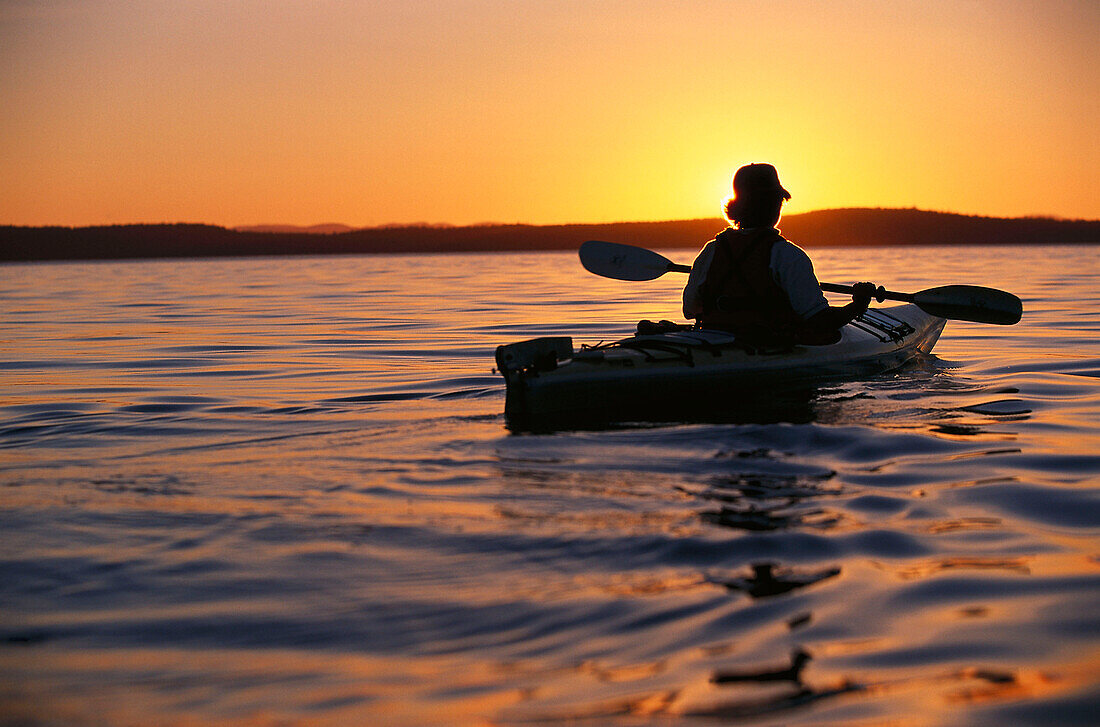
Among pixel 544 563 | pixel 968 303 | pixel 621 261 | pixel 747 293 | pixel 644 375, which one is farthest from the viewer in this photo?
pixel 621 261

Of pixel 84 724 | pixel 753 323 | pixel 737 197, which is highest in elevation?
pixel 737 197

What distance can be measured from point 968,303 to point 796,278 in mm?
2438

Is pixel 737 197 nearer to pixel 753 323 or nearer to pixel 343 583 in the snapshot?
pixel 753 323

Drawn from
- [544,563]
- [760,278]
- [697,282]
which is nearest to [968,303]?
[760,278]

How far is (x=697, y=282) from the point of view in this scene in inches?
307

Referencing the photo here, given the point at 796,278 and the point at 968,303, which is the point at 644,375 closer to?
the point at 796,278

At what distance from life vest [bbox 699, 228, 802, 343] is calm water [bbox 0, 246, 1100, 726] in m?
0.65

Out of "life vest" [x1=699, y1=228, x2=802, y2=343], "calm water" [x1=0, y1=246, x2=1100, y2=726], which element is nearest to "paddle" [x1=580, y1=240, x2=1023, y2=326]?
"calm water" [x1=0, y1=246, x2=1100, y2=726]

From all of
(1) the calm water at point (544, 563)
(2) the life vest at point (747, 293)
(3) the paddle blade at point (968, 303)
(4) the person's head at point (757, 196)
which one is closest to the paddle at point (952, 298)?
(3) the paddle blade at point (968, 303)

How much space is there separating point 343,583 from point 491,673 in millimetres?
971

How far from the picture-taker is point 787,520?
14.0ft

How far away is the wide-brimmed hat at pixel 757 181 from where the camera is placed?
7.43 m

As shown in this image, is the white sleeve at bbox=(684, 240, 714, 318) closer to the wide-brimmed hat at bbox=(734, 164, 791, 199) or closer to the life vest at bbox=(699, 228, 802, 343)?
the life vest at bbox=(699, 228, 802, 343)

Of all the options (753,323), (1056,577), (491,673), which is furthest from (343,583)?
(753,323)
